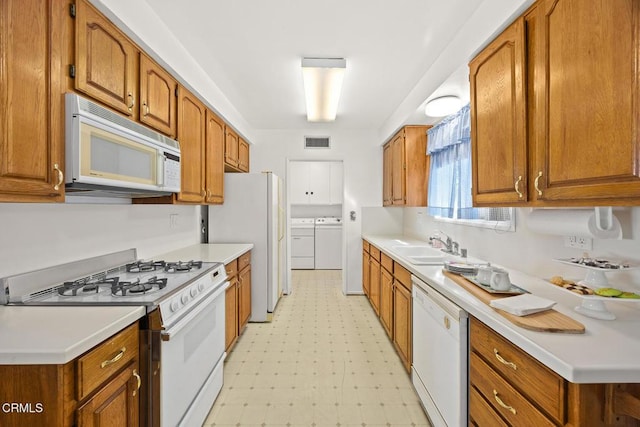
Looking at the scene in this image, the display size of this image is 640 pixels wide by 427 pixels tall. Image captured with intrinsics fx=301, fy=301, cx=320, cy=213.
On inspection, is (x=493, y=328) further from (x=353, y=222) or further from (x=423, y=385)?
(x=353, y=222)

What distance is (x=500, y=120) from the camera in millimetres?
1545

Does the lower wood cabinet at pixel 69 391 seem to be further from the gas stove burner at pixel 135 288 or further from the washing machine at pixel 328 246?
the washing machine at pixel 328 246

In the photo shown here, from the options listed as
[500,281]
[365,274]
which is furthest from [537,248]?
[365,274]

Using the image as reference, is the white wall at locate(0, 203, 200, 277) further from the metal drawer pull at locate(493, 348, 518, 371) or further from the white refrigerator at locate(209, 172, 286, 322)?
the metal drawer pull at locate(493, 348, 518, 371)

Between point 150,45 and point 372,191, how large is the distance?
331cm

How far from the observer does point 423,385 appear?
73.7 inches

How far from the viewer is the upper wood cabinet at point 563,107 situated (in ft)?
3.07

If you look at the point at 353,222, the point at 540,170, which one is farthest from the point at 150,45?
the point at 353,222

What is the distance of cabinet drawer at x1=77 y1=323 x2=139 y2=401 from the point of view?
94cm

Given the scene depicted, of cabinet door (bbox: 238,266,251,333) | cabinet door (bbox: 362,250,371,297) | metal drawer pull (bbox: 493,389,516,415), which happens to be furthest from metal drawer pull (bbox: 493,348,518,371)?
cabinet door (bbox: 362,250,371,297)

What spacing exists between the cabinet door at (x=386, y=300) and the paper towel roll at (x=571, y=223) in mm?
1396

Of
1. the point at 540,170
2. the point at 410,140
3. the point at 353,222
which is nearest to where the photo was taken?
the point at 540,170

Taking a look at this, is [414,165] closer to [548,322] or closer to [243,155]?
[243,155]

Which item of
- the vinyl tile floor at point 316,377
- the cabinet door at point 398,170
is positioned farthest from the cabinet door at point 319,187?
the vinyl tile floor at point 316,377
